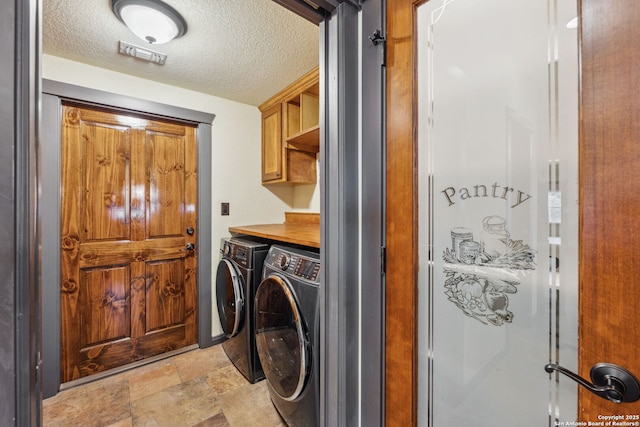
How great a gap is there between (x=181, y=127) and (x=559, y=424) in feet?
8.97

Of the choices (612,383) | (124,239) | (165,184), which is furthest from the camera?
(165,184)

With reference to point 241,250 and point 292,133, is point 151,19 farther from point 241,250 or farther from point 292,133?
point 241,250

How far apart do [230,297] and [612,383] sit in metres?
1.98

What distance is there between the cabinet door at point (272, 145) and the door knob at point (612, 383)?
217cm

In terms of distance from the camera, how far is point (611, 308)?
540 mm

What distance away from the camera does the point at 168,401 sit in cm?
172

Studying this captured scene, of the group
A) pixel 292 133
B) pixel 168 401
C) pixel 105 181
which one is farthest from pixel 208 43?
pixel 168 401

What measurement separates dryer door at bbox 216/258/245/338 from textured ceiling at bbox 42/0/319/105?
1473 mm

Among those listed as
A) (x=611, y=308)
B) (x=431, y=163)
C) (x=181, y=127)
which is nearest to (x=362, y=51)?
(x=431, y=163)

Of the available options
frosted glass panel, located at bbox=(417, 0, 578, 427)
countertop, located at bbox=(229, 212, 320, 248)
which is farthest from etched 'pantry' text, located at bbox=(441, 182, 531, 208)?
countertop, located at bbox=(229, 212, 320, 248)

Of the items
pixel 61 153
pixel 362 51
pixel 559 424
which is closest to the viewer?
pixel 559 424

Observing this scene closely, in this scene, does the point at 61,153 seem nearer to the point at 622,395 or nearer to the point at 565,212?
the point at 565,212

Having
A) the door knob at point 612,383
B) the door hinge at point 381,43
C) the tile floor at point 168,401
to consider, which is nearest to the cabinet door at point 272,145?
the door hinge at point 381,43

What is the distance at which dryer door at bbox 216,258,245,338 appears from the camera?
72.7 inches
